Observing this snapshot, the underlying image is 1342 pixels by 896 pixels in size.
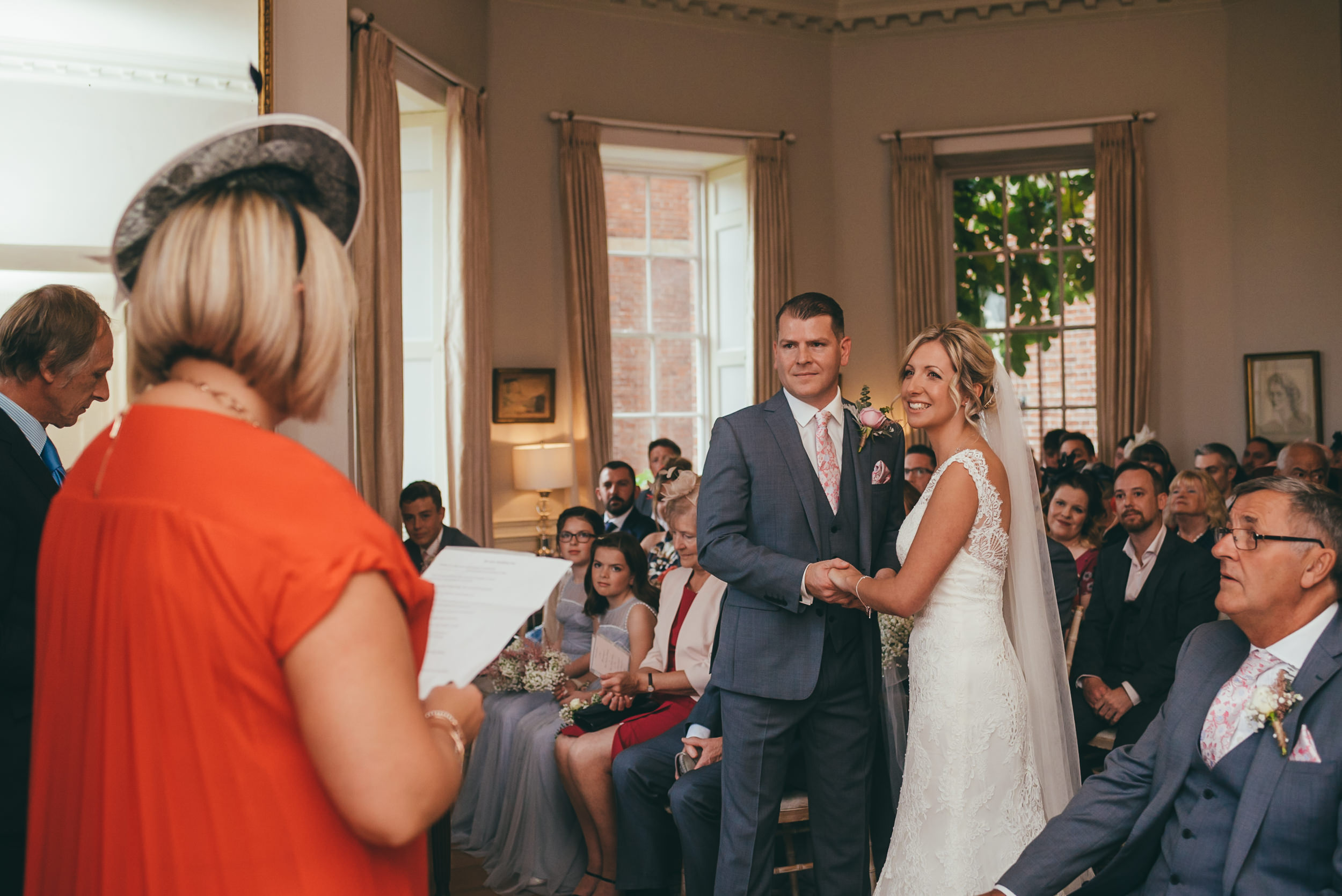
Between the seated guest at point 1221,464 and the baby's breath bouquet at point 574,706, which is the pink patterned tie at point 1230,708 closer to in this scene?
the baby's breath bouquet at point 574,706

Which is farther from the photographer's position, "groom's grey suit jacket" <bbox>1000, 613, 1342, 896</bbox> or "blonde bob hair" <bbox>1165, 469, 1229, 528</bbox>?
"blonde bob hair" <bbox>1165, 469, 1229, 528</bbox>

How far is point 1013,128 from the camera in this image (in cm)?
916

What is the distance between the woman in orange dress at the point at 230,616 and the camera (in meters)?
0.95

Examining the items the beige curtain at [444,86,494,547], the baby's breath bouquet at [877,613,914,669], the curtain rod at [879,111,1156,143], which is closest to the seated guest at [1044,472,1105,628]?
the baby's breath bouquet at [877,613,914,669]

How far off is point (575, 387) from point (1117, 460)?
184 inches

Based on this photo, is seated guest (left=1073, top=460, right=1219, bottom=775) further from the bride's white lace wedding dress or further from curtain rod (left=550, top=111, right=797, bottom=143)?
curtain rod (left=550, top=111, right=797, bottom=143)

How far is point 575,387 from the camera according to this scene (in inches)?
321

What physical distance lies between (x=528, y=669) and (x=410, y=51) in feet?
13.7

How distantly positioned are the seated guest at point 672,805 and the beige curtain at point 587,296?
4503mm

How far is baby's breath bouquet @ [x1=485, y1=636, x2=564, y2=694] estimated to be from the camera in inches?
176

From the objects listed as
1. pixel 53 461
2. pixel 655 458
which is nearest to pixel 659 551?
pixel 655 458

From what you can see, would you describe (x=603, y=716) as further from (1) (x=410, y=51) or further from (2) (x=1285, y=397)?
(2) (x=1285, y=397)

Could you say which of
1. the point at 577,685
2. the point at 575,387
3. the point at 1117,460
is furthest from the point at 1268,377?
the point at 577,685

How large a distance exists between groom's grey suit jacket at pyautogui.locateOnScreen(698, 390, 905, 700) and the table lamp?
4.74 m
